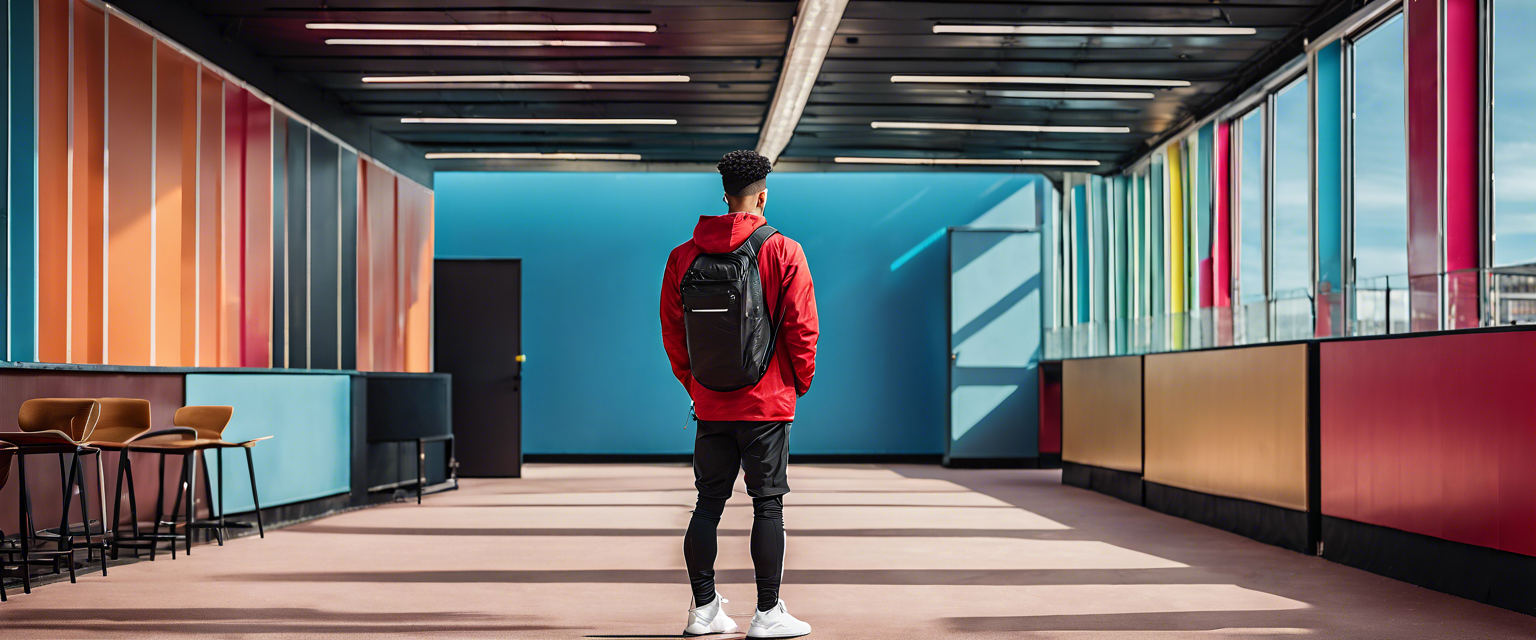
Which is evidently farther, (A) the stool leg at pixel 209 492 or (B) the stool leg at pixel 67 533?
(A) the stool leg at pixel 209 492

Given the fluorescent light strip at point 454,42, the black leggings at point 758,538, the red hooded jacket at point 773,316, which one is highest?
the fluorescent light strip at point 454,42

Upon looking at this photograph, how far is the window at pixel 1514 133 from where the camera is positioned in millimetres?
6672

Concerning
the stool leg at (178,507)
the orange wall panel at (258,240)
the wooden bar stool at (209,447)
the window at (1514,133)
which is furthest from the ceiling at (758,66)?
the stool leg at (178,507)

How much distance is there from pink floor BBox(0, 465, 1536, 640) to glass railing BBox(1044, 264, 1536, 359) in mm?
1083

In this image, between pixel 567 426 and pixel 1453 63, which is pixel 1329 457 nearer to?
pixel 1453 63

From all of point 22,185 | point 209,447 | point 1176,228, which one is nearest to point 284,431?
point 209,447

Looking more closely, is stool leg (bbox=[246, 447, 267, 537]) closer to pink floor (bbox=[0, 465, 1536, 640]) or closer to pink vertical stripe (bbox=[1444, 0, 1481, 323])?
pink floor (bbox=[0, 465, 1536, 640])

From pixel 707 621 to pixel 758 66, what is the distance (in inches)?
262

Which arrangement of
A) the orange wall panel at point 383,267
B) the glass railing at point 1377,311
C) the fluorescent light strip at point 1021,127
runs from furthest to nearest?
1. the fluorescent light strip at point 1021,127
2. the orange wall panel at point 383,267
3. the glass railing at point 1377,311

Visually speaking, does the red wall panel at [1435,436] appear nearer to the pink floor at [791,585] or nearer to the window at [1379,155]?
the pink floor at [791,585]

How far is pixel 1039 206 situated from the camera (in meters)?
13.8

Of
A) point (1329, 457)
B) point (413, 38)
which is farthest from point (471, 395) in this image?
point (1329, 457)

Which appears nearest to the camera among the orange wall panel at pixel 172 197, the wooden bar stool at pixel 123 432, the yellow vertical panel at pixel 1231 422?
the wooden bar stool at pixel 123 432

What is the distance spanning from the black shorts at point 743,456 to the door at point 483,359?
807 cm
